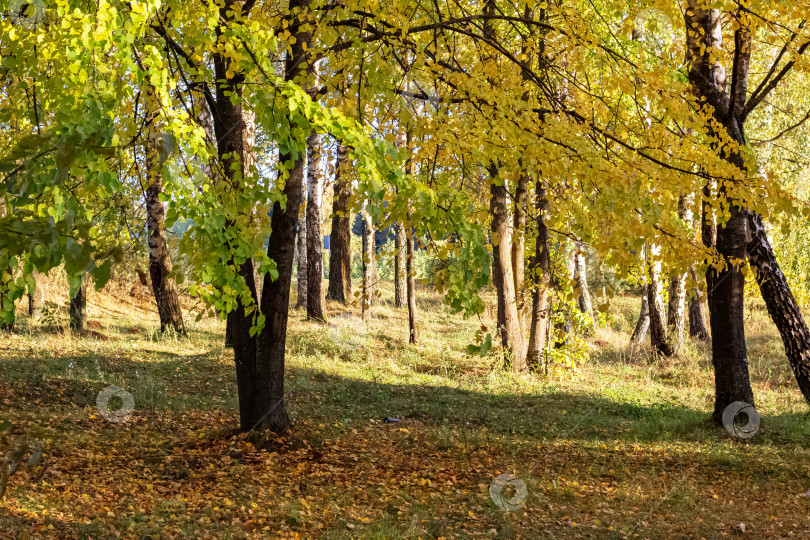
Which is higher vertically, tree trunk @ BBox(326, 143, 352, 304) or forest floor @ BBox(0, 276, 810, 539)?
tree trunk @ BBox(326, 143, 352, 304)

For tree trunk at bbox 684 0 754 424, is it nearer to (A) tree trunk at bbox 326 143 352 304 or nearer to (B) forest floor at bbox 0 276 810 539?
(B) forest floor at bbox 0 276 810 539

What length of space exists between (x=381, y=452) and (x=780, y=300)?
505 cm

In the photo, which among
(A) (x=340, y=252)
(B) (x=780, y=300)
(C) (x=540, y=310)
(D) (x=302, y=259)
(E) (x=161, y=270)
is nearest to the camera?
(B) (x=780, y=300)

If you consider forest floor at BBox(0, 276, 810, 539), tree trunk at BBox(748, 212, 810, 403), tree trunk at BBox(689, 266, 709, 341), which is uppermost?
tree trunk at BBox(748, 212, 810, 403)

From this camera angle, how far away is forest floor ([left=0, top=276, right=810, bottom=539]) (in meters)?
4.72

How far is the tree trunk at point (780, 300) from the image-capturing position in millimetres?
7582

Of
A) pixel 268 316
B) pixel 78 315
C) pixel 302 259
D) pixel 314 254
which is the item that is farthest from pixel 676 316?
pixel 78 315

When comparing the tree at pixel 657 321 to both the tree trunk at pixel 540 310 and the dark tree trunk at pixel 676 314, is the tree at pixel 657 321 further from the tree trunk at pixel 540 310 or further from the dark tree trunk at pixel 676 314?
the tree trunk at pixel 540 310

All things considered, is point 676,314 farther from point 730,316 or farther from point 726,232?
point 726,232

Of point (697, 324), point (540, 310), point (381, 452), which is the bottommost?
point (381, 452)

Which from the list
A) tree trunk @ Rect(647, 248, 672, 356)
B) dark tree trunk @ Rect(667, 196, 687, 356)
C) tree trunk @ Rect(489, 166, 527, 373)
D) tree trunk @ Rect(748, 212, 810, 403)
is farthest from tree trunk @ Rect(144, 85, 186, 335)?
dark tree trunk @ Rect(667, 196, 687, 356)

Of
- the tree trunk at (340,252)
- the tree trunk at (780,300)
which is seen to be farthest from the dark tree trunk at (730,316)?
the tree trunk at (340,252)

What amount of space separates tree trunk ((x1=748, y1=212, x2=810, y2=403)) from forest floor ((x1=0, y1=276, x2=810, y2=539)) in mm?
916

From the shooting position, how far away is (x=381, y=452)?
6.62 m
